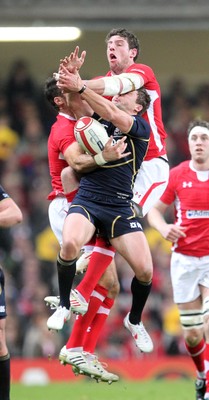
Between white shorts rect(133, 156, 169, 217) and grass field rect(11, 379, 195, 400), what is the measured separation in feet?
8.43

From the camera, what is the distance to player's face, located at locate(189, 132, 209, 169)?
12.4 metres

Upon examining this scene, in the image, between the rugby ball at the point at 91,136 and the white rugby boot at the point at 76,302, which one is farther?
the white rugby boot at the point at 76,302

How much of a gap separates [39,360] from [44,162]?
164 inches

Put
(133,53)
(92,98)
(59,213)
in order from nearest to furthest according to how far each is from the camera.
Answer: (92,98) → (133,53) → (59,213)

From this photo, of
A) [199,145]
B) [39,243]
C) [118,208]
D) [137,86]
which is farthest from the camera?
[39,243]

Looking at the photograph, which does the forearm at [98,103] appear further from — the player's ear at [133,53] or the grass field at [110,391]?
the grass field at [110,391]

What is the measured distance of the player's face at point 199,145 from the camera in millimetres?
12430

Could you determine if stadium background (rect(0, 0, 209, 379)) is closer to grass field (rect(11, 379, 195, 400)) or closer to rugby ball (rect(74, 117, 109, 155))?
grass field (rect(11, 379, 195, 400))

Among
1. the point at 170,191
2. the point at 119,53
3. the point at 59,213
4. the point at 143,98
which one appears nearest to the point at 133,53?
the point at 119,53

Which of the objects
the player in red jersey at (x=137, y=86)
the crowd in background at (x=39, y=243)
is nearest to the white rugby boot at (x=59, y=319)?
the player in red jersey at (x=137, y=86)

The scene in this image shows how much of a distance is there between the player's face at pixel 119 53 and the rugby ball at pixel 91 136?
777 mm

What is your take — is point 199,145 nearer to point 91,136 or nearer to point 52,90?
point 52,90

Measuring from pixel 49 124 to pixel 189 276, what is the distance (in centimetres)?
834

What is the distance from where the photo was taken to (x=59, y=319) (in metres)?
10.0
